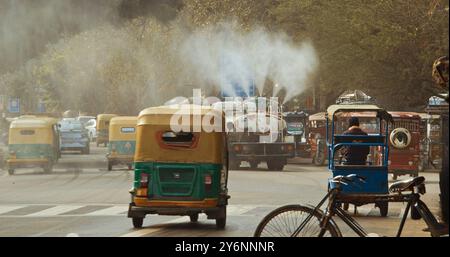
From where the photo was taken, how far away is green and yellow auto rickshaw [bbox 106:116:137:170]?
3978 centimetres

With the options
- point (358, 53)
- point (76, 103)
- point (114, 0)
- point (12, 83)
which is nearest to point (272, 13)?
point (114, 0)

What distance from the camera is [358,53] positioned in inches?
1170

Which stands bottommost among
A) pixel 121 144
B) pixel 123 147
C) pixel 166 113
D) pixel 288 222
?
pixel 288 222

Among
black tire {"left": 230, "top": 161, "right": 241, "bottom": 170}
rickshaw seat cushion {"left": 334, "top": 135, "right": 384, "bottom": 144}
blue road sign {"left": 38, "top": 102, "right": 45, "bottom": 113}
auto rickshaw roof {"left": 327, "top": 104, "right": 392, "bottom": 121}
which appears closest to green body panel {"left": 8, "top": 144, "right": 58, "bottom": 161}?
black tire {"left": 230, "top": 161, "right": 241, "bottom": 170}

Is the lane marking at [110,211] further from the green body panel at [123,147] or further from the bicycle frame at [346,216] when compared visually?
the green body panel at [123,147]

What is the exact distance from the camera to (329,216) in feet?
32.2

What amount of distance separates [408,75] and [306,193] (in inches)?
168

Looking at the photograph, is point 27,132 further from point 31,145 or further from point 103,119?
point 103,119

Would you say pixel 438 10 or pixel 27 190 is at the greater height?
pixel 438 10

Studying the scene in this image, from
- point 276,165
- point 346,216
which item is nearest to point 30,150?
point 276,165

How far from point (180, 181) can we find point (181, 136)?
0.91 meters

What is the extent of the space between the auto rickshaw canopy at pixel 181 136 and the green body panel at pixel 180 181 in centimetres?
12

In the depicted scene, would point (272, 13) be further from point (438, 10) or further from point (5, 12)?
point (438, 10)

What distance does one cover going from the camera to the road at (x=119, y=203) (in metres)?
17.4
